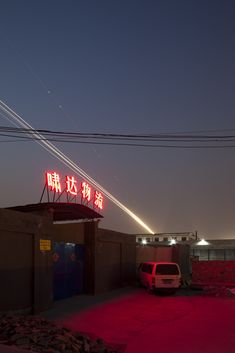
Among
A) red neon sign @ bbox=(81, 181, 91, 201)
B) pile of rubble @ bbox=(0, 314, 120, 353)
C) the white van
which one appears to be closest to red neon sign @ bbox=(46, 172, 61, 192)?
red neon sign @ bbox=(81, 181, 91, 201)

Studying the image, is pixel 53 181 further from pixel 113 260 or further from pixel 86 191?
pixel 113 260

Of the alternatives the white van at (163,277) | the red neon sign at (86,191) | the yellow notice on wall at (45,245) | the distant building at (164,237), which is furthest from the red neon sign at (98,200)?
the distant building at (164,237)

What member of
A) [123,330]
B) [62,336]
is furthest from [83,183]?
[62,336]

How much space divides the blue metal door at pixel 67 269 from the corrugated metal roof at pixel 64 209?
2.26 m

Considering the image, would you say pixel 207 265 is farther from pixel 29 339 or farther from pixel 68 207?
pixel 29 339

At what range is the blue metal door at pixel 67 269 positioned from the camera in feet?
72.3

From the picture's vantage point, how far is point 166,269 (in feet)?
87.8

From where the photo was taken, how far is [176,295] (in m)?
26.4

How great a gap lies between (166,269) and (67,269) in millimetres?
5907

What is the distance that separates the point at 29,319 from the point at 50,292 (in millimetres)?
6613

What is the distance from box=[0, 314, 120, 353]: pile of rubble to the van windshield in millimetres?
14928

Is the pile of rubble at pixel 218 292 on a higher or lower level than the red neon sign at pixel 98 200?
lower

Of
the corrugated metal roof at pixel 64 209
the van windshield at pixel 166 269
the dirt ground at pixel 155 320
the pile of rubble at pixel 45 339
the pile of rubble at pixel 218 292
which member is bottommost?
the pile of rubble at pixel 218 292

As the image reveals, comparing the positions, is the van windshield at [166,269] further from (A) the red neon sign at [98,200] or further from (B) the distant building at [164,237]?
(B) the distant building at [164,237]
